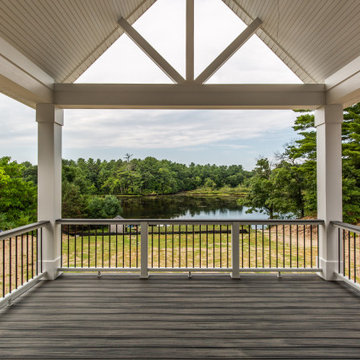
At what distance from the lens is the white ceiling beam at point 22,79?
2865 mm

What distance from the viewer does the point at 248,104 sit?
13.3ft

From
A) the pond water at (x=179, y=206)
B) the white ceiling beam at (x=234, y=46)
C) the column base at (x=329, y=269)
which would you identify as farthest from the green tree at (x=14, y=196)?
the column base at (x=329, y=269)

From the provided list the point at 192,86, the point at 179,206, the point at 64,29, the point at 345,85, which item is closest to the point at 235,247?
the point at 179,206

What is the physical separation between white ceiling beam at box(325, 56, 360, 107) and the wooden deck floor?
2.68 meters

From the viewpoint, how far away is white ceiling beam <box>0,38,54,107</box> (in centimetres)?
287

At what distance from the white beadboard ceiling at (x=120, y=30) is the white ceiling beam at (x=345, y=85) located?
3.8 inches

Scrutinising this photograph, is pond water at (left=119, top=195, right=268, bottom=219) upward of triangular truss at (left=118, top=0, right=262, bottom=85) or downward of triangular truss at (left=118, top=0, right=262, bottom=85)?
downward

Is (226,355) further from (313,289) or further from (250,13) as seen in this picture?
(250,13)

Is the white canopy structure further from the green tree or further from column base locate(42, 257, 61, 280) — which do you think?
the green tree

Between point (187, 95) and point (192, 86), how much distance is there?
0.51 feet

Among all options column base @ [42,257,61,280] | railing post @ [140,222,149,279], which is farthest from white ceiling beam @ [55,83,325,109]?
column base @ [42,257,61,280]

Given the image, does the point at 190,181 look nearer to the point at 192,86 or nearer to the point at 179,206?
the point at 179,206

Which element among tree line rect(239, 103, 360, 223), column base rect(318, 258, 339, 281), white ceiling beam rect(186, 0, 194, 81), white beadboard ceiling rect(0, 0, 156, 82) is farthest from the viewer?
tree line rect(239, 103, 360, 223)

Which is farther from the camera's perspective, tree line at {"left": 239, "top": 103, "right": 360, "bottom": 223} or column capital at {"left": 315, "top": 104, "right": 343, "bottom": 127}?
tree line at {"left": 239, "top": 103, "right": 360, "bottom": 223}
